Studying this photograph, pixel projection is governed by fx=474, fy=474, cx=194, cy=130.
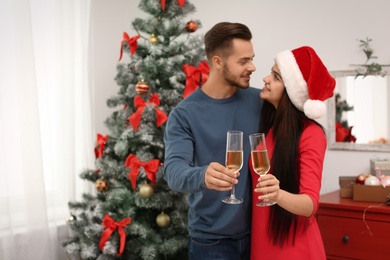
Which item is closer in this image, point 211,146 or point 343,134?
point 211,146

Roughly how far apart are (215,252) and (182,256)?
105 centimetres

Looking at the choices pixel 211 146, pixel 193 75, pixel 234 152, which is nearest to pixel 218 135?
pixel 211 146

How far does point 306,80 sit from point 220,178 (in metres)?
0.59

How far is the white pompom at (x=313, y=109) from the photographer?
1824mm

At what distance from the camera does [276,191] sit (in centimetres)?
161

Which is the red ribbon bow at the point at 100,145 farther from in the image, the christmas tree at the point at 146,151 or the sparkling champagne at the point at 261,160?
the sparkling champagne at the point at 261,160

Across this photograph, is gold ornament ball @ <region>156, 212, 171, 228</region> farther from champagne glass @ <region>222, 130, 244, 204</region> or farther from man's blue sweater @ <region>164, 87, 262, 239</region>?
champagne glass @ <region>222, 130, 244, 204</region>

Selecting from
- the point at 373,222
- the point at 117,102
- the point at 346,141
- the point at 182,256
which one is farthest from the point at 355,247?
the point at 117,102

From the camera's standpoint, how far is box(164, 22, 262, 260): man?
6.62ft

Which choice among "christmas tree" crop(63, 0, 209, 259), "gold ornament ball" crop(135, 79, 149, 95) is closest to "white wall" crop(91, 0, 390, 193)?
"christmas tree" crop(63, 0, 209, 259)

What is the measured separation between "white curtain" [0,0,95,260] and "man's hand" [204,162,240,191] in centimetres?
181

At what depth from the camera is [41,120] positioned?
10.7 feet

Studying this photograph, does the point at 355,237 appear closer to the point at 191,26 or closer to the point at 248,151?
the point at 248,151

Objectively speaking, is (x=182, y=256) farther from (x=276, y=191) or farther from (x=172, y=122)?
(x=276, y=191)
